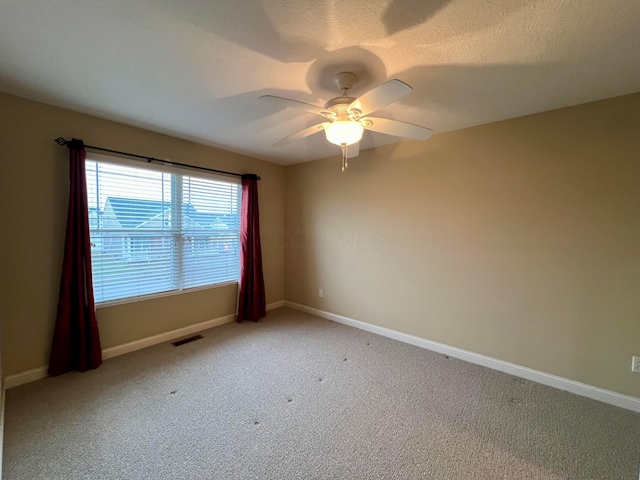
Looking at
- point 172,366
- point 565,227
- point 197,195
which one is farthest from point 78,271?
point 565,227

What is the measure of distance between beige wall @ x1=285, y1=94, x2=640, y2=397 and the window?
1604mm

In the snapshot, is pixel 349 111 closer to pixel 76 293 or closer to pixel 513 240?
pixel 513 240

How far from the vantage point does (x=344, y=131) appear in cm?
170

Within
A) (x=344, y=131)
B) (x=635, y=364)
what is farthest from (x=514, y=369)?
(x=344, y=131)

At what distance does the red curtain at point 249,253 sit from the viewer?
362 cm

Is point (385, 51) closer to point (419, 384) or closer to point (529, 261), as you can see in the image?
point (529, 261)

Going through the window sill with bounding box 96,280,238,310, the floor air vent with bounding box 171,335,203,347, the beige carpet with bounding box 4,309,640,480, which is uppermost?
the window sill with bounding box 96,280,238,310

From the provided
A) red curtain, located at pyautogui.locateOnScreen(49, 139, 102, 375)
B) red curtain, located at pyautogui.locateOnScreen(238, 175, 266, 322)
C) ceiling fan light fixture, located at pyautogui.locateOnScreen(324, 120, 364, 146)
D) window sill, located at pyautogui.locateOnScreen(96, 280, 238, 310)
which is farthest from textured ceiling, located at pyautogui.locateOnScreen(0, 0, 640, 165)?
window sill, located at pyautogui.locateOnScreen(96, 280, 238, 310)

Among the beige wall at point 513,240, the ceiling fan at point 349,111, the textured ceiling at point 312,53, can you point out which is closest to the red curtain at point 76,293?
the textured ceiling at point 312,53

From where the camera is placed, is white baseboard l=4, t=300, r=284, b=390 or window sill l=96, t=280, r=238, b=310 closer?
white baseboard l=4, t=300, r=284, b=390

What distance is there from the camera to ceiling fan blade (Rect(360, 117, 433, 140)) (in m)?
1.82

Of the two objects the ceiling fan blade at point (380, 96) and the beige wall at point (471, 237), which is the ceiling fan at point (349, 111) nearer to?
the ceiling fan blade at point (380, 96)

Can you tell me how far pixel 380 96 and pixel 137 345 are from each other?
324 centimetres

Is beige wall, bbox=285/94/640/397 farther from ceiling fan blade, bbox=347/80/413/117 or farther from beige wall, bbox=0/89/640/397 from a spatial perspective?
ceiling fan blade, bbox=347/80/413/117
